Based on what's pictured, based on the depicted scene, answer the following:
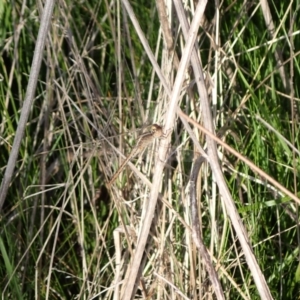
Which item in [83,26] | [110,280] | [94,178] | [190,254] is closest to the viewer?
[190,254]

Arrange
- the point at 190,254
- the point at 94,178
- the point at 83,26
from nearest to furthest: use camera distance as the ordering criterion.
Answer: the point at 190,254 < the point at 94,178 < the point at 83,26

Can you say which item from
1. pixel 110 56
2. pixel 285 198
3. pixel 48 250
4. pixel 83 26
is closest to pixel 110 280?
pixel 48 250

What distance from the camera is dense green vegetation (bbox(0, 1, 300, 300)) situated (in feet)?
3.69

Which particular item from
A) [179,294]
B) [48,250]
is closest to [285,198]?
[179,294]

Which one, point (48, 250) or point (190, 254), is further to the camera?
point (48, 250)

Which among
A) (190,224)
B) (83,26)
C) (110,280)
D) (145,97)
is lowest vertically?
(110,280)

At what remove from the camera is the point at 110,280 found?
1.25 m

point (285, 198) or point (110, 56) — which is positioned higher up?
point (110, 56)

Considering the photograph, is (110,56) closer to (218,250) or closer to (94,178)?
(94,178)

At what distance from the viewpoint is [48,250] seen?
134 centimetres

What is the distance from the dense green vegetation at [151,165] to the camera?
112 centimetres

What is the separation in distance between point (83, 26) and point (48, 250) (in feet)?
1.65

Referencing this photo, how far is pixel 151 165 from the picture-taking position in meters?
1.15

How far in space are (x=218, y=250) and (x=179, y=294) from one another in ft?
0.31
